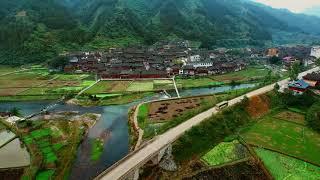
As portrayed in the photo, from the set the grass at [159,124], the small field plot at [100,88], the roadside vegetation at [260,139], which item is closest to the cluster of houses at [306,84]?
the roadside vegetation at [260,139]

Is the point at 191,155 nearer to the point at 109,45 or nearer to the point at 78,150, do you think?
the point at 78,150

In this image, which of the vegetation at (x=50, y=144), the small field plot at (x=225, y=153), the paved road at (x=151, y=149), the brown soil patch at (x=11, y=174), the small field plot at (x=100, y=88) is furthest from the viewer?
the small field plot at (x=100, y=88)

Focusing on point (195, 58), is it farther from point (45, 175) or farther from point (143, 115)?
point (45, 175)

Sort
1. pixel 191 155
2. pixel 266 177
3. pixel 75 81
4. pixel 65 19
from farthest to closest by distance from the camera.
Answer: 1. pixel 65 19
2. pixel 75 81
3. pixel 191 155
4. pixel 266 177

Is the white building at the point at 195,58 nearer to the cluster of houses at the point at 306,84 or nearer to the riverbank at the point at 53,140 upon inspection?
the cluster of houses at the point at 306,84

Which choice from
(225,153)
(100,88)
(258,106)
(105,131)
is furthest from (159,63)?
(225,153)

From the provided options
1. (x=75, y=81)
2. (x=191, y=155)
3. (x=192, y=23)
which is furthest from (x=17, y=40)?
(x=191, y=155)

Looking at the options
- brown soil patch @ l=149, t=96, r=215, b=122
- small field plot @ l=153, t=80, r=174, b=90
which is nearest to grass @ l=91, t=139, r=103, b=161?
brown soil patch @ l=149, t=96, r=215, b=122
